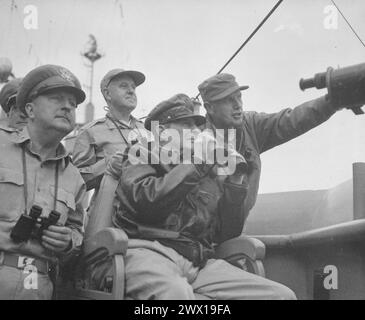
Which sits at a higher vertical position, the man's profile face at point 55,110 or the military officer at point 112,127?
the military officer at point 112,127

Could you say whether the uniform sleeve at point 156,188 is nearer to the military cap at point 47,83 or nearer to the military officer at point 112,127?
the military cap at point 47,83

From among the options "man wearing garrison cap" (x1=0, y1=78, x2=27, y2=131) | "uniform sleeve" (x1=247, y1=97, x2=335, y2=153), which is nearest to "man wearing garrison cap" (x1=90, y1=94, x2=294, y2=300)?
"uniform sleeve" (x1=247, y1=97, x2=335, y2=153)

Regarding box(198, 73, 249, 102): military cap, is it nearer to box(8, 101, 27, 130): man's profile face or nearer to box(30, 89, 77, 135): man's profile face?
box(30, 89, 77, 135): man's profile face

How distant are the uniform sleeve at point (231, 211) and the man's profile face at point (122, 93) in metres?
1.02

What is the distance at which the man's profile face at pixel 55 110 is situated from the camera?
6.55ft

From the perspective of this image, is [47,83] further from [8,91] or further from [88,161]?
[8,91]

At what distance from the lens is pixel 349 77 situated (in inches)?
75.4

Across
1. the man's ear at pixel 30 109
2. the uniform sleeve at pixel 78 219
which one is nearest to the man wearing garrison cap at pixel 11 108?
the man's ear at pixel 30 109

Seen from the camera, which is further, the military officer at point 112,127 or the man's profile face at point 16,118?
the military officer at point 112,127

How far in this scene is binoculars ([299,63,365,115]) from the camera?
6.18 ft

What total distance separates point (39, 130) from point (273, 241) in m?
1.47

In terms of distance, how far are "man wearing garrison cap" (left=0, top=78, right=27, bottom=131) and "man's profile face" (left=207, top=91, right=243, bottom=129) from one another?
855 millimetres
